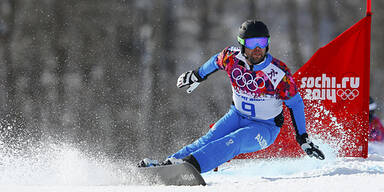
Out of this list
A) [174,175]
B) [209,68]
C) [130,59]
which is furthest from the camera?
[130,59]

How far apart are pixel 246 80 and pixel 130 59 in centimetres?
1222

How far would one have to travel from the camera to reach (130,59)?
15477 millimetres

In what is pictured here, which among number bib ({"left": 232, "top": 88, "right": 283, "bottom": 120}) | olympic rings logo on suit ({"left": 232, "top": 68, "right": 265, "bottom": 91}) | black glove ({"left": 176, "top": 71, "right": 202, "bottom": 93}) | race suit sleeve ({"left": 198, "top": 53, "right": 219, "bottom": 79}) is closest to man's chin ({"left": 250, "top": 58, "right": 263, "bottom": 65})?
olympic rings logo on suit ({"left": 232, "top": 68, "right": 265, "bottom": 91})

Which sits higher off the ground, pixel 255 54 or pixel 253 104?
pixel 255 54

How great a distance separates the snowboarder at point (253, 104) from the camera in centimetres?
Result: 337

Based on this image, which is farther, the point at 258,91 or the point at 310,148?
the point at 258,91

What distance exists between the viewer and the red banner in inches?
169

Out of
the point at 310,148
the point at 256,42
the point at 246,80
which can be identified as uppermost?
the point at 256,42

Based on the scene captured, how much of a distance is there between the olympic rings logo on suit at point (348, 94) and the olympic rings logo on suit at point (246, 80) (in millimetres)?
1171

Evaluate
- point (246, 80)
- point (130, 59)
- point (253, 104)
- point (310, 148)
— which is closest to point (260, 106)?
Result: point (253, 104)

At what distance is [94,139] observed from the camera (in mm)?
15680

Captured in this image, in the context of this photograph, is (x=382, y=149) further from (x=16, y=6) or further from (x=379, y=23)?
(x=16, y=6)

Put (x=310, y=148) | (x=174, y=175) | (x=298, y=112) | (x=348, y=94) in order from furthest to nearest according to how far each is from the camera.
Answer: (x=348, y=94)
(x=298, y=112)
(x=310, y=148)
(x=174, y=175)

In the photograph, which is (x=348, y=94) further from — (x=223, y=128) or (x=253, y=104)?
(x=223, y=128)
